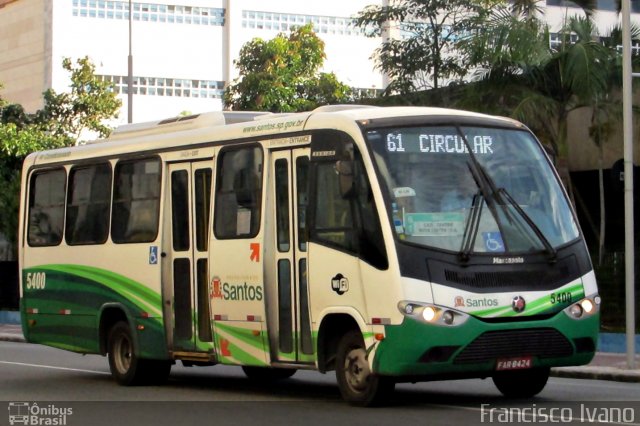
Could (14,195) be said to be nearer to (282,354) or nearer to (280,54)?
(280,54)

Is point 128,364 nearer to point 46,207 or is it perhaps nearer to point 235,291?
point 235,291

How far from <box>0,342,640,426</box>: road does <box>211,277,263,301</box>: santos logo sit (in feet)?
3.71

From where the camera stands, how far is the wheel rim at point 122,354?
1747 centimetres

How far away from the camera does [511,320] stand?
12898 mm

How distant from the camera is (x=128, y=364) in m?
17.4

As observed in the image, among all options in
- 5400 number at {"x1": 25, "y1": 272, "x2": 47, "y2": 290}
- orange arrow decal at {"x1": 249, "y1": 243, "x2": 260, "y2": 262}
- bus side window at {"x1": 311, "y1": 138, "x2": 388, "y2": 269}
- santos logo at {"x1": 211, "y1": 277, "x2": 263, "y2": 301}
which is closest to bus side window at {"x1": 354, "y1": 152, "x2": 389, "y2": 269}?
bus side window at {"x1": 311, "y1": 138, "x2": 388, "y2": 269}

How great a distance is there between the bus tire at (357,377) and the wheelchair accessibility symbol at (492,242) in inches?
60.1

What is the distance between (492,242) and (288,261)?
237 centimetres

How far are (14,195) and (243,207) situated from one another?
27435mm

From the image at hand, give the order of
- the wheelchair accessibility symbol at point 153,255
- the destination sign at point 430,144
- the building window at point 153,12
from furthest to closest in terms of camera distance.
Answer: the building window at point 153,12
the wheelchair accessibility symbol at point 153,255
the destination sign at point 430,144

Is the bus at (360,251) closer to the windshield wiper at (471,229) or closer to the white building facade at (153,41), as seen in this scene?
the windshield wiper at (471,229)

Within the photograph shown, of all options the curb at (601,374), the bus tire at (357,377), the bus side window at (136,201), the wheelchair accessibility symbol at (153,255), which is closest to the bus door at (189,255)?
the wheelchair accessibility symbol at (153,255)

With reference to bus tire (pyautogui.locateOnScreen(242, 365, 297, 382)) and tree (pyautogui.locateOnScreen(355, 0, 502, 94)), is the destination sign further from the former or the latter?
tree (pyautogui.locateOnScreen(355, 0, 502, 94))

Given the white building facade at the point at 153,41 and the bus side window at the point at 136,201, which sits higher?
the white building facade at the point at 153,41
